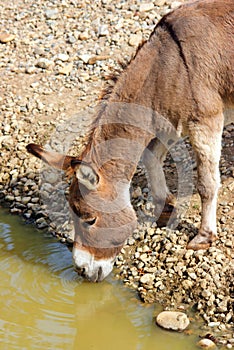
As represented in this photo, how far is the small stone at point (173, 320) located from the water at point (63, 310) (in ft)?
0.24

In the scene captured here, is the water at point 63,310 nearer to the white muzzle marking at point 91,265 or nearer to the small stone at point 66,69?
the white muzzle marking at point 91,265

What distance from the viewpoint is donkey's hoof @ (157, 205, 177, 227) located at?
860 cm

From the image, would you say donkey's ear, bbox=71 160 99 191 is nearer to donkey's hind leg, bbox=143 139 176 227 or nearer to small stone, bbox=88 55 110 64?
donkey's hind leg, bbox=143 139 176 227

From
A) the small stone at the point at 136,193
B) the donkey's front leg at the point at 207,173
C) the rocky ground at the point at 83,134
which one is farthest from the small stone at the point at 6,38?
the donkey's front leg at the point at 207,173

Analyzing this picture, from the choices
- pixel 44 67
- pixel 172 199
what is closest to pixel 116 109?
pixel 172 199

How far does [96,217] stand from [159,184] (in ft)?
4.83

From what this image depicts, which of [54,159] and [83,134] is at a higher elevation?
[54,159]

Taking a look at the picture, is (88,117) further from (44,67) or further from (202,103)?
(202,103)

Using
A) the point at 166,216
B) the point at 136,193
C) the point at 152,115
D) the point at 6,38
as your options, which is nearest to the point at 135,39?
the point at 6,38

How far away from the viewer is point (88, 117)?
1068 cm

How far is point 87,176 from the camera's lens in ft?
23.2

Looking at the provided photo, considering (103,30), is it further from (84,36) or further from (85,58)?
(85,58)

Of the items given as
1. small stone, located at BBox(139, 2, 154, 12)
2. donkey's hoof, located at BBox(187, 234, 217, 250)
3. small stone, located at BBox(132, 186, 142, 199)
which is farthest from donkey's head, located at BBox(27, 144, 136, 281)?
small stone, located at BBox(139, 2, 154, 12)

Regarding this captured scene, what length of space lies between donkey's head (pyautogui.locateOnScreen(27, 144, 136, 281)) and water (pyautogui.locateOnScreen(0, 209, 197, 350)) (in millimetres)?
334
